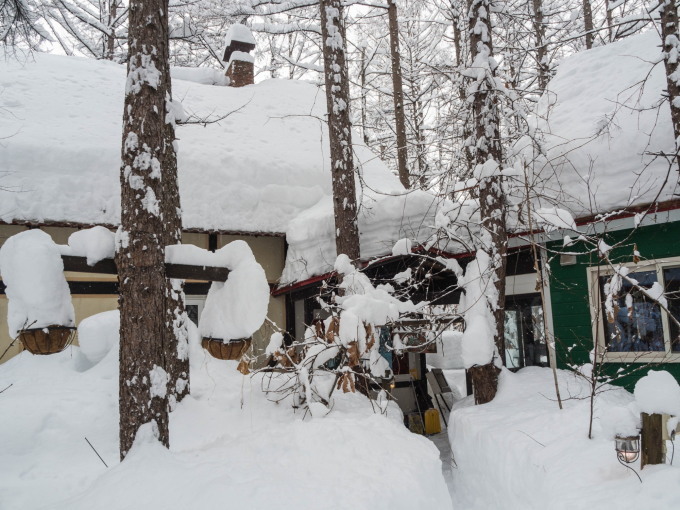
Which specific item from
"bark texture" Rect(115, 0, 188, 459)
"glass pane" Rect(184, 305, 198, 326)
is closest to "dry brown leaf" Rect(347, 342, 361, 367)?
"bark texture" Rect(115, 0, 188, 459)

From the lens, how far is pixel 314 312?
32.1 ft

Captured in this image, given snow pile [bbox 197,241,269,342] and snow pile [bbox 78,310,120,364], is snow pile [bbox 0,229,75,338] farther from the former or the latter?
snow pile [bbox 78,310,120,364]

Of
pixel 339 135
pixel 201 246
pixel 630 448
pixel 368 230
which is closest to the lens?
pixel 630 448

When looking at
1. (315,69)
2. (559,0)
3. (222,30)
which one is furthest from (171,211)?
(559,0)

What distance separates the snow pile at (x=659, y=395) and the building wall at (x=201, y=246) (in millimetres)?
5676

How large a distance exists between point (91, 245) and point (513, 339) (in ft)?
23.6

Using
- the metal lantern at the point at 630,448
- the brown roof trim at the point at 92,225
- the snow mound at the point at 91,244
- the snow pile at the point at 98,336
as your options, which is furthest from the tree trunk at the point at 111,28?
the metal lantern at the point at 630,448

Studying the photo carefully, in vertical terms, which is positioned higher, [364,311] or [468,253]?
[468,253]

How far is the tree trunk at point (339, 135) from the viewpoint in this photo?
285 inches

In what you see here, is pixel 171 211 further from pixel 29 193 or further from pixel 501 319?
pixel 501 319

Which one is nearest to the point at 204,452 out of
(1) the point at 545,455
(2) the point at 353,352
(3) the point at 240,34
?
(2) the point at 353,352

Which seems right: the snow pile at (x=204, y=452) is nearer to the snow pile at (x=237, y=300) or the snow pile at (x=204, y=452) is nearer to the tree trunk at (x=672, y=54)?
the snow pile at (x=237, y=300)

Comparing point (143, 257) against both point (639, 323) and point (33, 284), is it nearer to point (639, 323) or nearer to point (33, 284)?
point (33, 284)

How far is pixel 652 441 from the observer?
3.79 m
